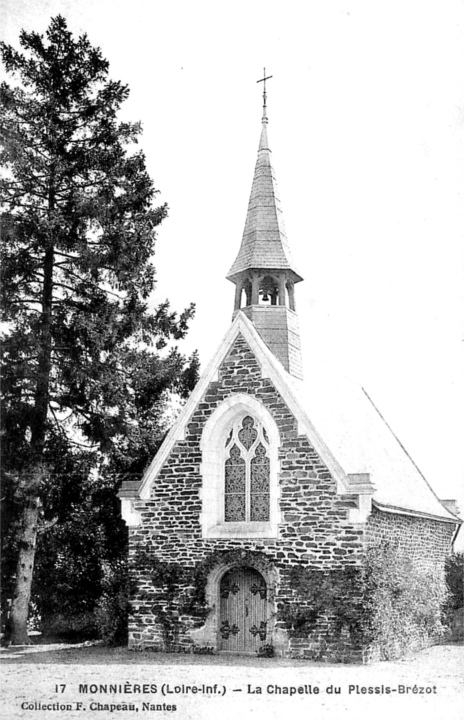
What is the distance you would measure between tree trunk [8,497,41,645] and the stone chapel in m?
2.81

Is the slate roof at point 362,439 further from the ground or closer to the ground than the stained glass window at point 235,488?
further from the ground

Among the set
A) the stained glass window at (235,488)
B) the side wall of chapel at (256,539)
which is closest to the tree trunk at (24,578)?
the side wall of chapel at (256,539)

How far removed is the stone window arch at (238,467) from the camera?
19.6 meters

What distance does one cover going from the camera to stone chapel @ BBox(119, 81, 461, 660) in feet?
60.2

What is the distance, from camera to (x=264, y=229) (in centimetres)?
2339

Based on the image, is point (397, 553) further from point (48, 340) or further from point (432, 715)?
point (48, 340)

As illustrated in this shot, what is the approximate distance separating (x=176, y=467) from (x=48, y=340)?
15.5ft

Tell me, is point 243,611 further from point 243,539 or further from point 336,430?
point 336,430

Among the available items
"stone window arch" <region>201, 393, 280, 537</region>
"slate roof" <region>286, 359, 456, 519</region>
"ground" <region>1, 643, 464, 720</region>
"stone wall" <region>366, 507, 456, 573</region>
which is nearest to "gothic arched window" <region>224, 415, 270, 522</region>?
"stone window arch" <region>201, 393, 280, 537</region>

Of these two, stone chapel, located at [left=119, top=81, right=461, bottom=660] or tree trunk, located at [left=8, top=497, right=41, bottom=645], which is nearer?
stone chapel, located at [left=119, top=81, right=461, bottom=660]

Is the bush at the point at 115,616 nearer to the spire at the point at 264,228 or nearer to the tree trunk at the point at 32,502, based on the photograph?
the tree trunk at the point at 32,502

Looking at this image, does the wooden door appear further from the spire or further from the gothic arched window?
the spire

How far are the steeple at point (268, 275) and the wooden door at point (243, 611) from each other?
5.05m

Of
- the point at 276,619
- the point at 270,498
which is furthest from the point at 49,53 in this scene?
the point at 276,619
